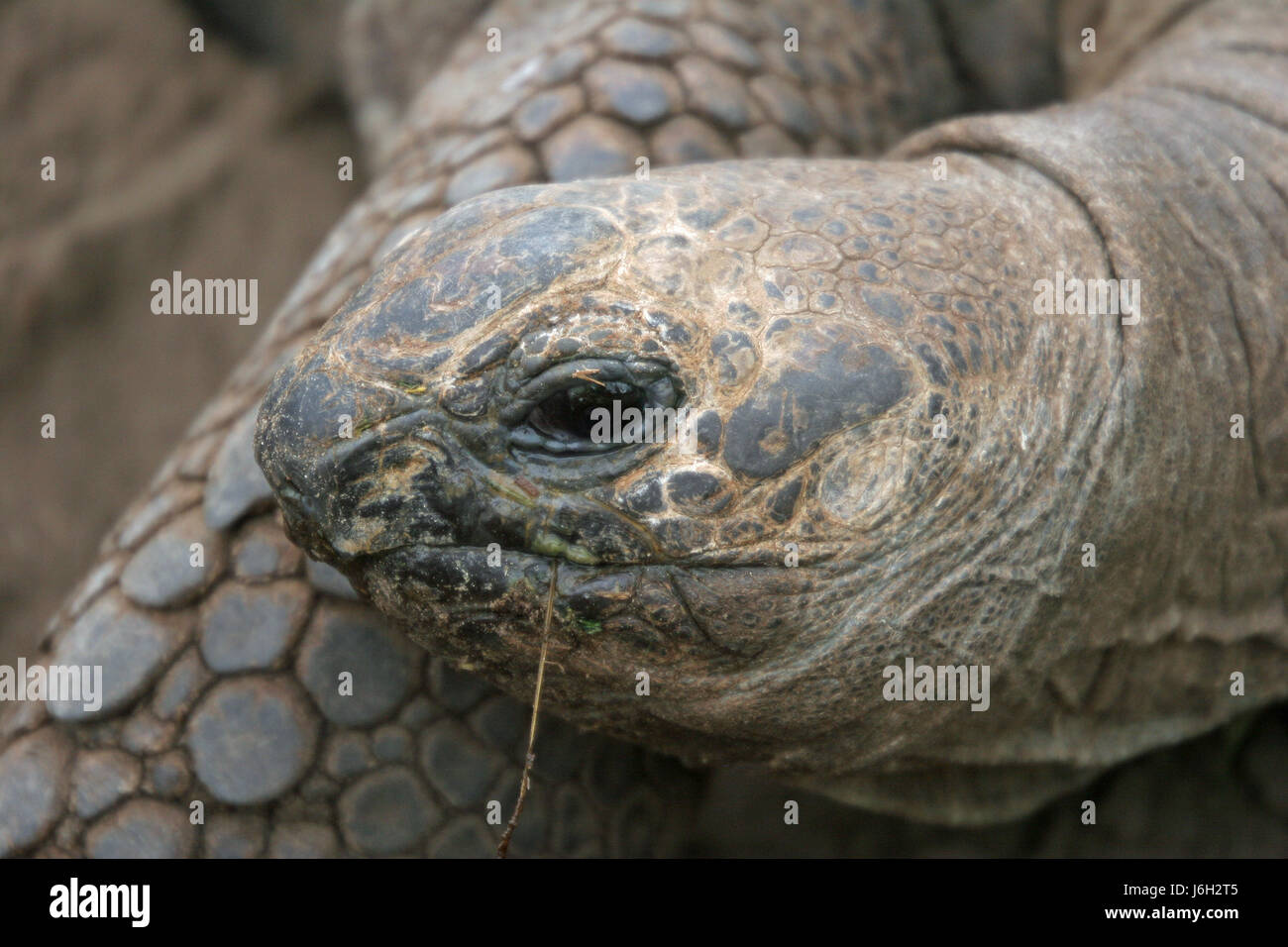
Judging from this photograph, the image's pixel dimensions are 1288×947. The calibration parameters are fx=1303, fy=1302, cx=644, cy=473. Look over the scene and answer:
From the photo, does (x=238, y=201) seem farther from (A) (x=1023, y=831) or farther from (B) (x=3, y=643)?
(A) (x=1023, y=831)

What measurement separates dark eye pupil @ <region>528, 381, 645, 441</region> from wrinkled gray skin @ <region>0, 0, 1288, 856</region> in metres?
0.04

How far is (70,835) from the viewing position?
2246 millimetres

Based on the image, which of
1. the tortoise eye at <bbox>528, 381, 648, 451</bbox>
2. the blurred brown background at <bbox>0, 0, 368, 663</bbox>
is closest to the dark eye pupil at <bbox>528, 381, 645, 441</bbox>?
the tortoise eye at <bbox>528, 381, 648, 451</bbox>

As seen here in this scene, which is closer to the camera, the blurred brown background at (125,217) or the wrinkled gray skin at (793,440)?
the wrinkled gray skin at (793,440)

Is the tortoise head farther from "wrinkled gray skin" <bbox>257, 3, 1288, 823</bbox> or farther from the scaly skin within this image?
the scaly skin

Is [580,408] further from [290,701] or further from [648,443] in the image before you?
[290,701]

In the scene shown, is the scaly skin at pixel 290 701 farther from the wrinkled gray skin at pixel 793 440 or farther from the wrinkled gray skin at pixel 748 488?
the wrinkled gray skin at pixel 793 440

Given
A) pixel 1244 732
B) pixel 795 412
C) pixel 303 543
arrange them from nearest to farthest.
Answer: pixel 795 412
pixel 303 543
pixel 1244 732

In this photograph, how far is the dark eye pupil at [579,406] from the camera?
1.61 meters

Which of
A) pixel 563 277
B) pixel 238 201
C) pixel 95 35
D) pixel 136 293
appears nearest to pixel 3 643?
pixel 136 293

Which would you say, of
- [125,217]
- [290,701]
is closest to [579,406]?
[290,701]

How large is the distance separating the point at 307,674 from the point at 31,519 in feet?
5.45

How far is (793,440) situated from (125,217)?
9.12 ft

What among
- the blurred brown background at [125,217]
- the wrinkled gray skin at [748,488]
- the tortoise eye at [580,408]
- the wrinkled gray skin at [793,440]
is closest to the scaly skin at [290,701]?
the wrinkled gray skin at [748,488]
